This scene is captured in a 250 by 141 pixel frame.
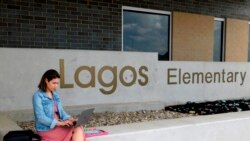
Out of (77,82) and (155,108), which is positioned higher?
(77,82)

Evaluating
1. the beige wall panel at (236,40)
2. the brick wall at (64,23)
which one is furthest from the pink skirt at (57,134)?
the beige wall panel at (236,40)

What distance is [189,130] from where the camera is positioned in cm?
446

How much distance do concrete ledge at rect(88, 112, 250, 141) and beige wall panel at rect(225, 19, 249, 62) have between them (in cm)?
667

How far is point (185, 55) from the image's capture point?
10352mm

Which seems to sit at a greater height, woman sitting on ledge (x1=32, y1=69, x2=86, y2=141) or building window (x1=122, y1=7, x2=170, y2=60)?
building window (x1=122, y1=7, x2=170, y2=60)

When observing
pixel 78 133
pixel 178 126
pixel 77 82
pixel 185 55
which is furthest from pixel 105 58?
pixel 185 55

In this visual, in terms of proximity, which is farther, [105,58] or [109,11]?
[109,11]

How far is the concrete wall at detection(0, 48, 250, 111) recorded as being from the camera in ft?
19.3

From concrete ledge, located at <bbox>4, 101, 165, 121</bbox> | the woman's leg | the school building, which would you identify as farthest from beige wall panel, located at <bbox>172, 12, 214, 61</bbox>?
the woman's leg

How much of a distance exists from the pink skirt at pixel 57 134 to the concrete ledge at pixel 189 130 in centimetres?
29

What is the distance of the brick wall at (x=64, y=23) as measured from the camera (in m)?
7.20

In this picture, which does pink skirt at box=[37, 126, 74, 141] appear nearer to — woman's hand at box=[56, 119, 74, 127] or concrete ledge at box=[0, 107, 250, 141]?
woman's hand at box=[56, 119, 74, 127]

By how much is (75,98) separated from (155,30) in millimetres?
4194

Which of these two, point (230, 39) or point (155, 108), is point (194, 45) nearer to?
point (230, 39)
